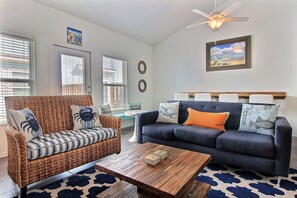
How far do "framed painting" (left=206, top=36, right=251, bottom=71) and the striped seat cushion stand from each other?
11.2ft

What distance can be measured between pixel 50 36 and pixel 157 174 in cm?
312

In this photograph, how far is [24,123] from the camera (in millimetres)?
1942

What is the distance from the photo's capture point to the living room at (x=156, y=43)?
300 centimetres

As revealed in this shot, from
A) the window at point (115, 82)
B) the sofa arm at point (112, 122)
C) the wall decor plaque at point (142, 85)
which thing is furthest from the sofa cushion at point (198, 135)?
the wall decor plaque at point (142, 85)

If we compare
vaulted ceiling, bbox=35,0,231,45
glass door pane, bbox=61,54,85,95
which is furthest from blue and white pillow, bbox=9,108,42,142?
vaulted ceiling, bbox=35,0,231,45

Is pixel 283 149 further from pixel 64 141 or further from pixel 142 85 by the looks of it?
pixel 142 85

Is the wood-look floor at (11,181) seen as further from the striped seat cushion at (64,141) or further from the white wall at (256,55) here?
the white wall at (256,55)

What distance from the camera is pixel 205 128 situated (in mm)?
2648

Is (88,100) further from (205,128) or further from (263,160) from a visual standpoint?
(263,160)

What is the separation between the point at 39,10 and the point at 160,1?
234 centimetres

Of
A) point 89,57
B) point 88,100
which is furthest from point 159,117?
point 89,57

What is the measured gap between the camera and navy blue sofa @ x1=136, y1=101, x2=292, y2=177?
189 cm

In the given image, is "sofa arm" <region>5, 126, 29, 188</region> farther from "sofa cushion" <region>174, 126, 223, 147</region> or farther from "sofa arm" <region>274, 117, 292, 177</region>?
"sofa arm" <region>274, 117, 292, 177</region>

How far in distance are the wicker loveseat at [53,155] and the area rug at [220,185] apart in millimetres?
149
